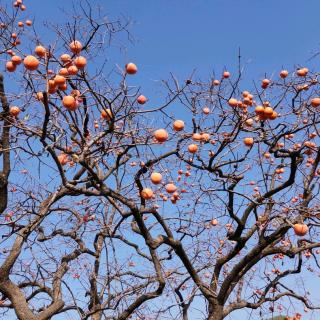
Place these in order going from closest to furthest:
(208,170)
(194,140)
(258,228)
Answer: (194,140) < (208,170) < (258,228)

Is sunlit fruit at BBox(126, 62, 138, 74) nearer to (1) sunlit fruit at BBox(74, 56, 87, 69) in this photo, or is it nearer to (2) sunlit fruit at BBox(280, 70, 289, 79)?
(1) sunlit fruit at BBox(74, 56, 87, 69)

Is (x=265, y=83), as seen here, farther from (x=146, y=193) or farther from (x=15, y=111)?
(x=15, y=111)

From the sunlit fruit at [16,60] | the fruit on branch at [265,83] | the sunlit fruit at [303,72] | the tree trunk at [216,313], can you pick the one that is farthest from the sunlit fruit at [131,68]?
the tree trunk at [216,313]

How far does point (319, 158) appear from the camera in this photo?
187 inches

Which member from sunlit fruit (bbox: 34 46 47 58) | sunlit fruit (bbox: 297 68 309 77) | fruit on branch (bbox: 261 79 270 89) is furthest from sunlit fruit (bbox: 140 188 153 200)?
sunlit fruit (bbox: 297 68 309 77)

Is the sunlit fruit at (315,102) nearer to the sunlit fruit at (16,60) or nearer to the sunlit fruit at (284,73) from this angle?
the sunlit fruit at (284,73)

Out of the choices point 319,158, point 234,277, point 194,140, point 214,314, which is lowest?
point 214,314

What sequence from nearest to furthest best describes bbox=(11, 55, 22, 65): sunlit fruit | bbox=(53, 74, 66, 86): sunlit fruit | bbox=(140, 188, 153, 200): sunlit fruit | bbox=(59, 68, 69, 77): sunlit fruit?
bbox=(53, 74, 66, 86): sunlit fruit → bbox=(59, 68, 69, 77): sunlit fruit → bbox=(11, 55, 22, 65): sunlit fruit → bbox=(140, 188, 153, 200): sunlit fruit

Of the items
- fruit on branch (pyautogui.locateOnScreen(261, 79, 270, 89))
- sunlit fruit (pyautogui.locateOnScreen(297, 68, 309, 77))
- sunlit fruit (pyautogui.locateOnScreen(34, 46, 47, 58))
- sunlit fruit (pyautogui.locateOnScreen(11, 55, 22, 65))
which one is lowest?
sunlit fruit (pyautogui.locateOnScreen(34, 46, 47, 58))

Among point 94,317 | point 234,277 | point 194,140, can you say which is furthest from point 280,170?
point 94,317

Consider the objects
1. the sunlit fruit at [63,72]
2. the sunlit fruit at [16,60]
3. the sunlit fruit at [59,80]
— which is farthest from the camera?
the sunlit fruit at [16,60]

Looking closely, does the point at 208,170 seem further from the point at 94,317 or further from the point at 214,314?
the point at 94,317

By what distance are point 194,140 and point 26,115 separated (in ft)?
4.87

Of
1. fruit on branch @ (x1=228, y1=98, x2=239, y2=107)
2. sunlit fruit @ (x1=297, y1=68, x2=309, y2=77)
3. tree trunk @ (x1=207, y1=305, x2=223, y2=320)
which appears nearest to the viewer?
fruit on branch @ (x1=228, y1=98, x2=239, y2=107)
